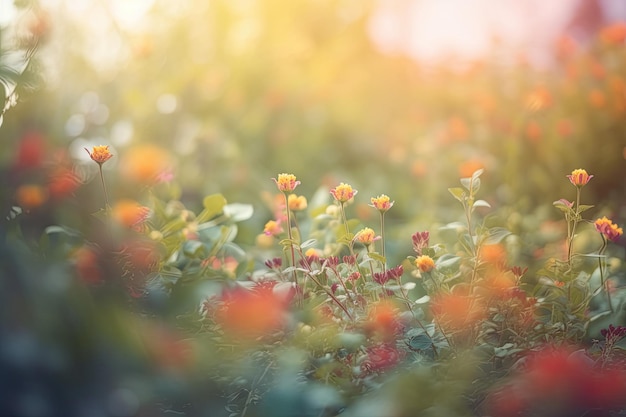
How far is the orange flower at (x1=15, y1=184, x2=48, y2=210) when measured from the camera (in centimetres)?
119

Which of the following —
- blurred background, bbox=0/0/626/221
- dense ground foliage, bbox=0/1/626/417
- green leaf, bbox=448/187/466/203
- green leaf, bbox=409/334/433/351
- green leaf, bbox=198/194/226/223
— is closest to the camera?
dense ground foliage, bbox=0/1/626/417

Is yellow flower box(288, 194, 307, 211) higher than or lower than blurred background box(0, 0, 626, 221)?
lower

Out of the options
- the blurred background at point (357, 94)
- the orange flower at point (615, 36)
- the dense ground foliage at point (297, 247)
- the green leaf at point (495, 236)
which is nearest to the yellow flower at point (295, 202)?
the dense ground foliage at point (297, 247)

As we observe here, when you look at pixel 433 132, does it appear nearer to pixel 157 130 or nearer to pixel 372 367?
pixel 157 130

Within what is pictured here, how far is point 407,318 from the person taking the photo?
3.55 feet

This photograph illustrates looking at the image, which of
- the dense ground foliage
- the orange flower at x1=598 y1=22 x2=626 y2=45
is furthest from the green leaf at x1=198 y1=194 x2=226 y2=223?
the orange flower at x1=598 y1=22 x2=626 y2=45

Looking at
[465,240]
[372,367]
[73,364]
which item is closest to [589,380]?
[372,367]

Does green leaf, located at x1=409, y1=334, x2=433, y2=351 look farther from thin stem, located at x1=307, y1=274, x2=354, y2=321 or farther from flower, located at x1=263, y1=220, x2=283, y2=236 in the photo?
flower, located at x1=263, y1=220, x2=283, y2=236

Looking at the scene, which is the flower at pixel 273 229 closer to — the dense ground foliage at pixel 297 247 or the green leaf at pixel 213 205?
the dense ground foliage at pixel 297 247

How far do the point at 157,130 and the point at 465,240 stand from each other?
1408 mm

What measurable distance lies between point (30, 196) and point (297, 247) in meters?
0.45

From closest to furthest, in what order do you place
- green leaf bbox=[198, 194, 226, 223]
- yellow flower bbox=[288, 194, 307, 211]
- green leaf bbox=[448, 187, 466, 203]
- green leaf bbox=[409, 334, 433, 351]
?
green leaf bbox=[409, 334, 433, 351] < green leaf bbox=[448, 187, 466, 203] < yellow flower bbox=[288, 194, 307, 211] < green leaf bbox=[198, 194, 226, 223]

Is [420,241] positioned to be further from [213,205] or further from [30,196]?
[30,196]

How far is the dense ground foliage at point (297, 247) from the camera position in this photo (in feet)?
2.62
